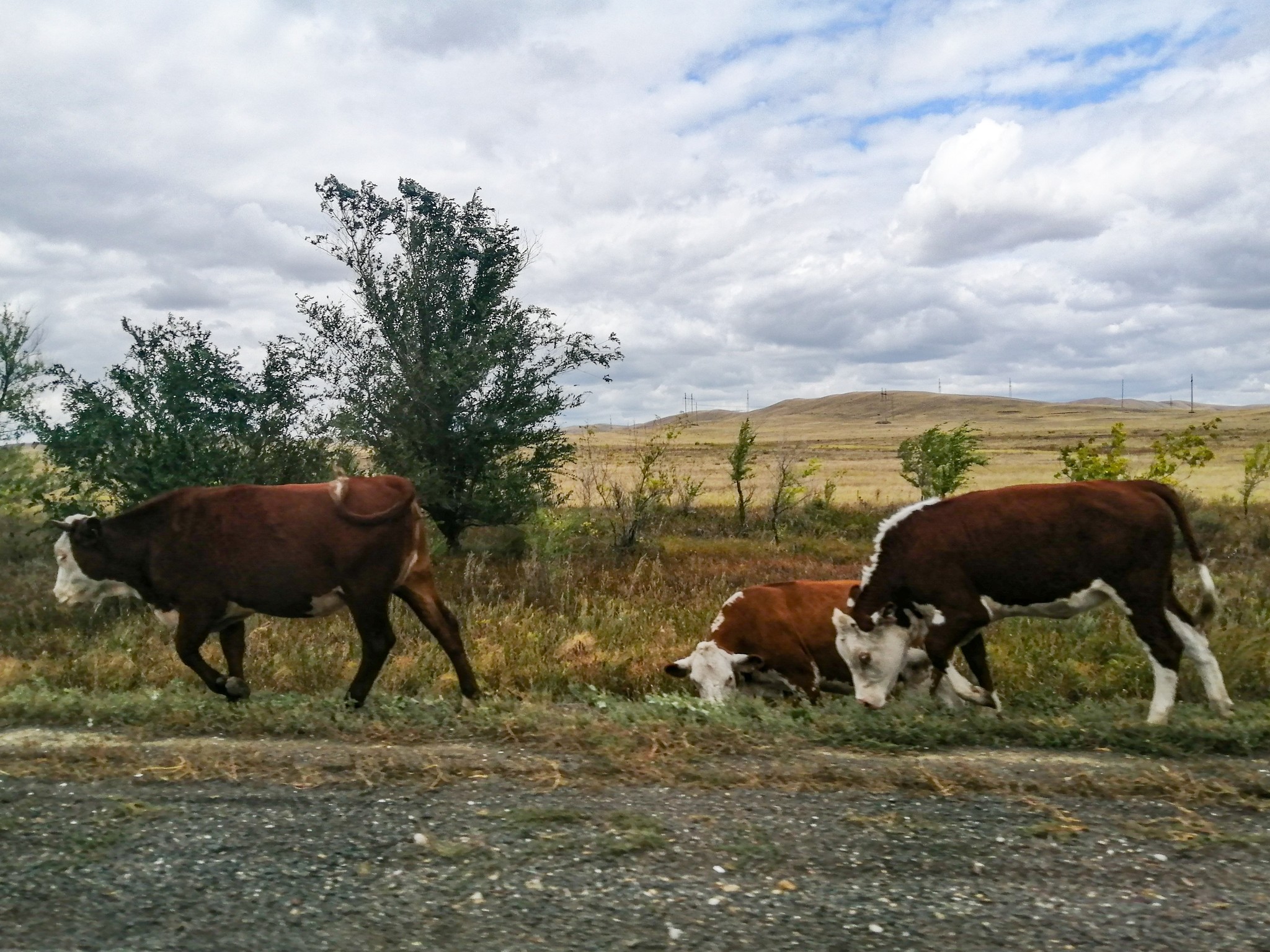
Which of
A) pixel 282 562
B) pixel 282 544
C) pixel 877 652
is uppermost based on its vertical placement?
pixel 282 544

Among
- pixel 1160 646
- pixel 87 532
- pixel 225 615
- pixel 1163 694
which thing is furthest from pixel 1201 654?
pixel 87 532

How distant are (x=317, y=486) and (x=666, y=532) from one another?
1600 centimetres

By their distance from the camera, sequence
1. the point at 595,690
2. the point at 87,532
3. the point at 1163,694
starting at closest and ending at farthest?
1. the point at 1163,694
2. the point at 595,690
3. the point at 87,532

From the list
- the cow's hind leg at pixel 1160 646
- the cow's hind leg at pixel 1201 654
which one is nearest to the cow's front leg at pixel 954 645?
the cow's hind leg at pixel 1160 646

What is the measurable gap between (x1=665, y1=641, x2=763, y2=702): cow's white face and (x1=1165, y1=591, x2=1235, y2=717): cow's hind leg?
125 inches

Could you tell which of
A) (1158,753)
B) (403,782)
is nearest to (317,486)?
(403,782)

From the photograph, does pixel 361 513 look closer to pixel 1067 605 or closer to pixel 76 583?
pixel 76 583

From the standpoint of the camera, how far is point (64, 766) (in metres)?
5.97

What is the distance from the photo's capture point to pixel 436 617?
28.0 ft

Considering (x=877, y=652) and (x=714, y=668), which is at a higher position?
(x=877, y=652)

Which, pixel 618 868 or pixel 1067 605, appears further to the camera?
pixel 1067 605

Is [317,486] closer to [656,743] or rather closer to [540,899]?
[656,743]

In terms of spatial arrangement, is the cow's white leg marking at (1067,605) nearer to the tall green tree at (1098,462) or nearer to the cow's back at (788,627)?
the cow's back at (788,627)

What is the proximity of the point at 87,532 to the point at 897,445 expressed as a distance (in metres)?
104
